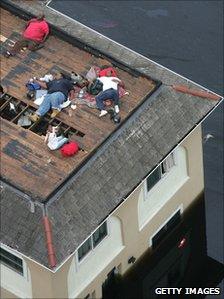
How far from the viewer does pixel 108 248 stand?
59344 millimetres

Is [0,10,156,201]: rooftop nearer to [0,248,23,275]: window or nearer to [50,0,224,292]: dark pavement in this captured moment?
[0,248,23,275]: window

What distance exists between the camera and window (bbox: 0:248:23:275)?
57188mm

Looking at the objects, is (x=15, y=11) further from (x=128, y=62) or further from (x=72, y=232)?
(x=72, y=232)

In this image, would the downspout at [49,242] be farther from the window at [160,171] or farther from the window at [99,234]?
the window at [160,171]

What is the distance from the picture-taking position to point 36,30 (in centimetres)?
6209

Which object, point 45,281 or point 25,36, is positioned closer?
point 45,281

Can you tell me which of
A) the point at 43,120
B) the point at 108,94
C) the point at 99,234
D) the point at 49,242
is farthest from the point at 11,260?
the point at 108,94

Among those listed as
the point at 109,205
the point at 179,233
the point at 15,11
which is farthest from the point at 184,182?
the point at 15,11

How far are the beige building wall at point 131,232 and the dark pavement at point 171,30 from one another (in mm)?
8835

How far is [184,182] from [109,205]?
7984mm

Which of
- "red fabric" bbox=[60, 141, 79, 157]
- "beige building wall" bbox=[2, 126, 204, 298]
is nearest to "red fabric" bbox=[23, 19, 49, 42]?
"red fabric" bbox=[60, 141, 79, 157]

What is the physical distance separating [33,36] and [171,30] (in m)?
18.1

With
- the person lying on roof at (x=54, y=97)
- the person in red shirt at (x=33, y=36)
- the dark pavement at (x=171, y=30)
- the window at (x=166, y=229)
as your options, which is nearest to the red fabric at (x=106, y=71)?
the person lying on roof at (x=54, y=97)

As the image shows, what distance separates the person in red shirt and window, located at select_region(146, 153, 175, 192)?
910 cm
